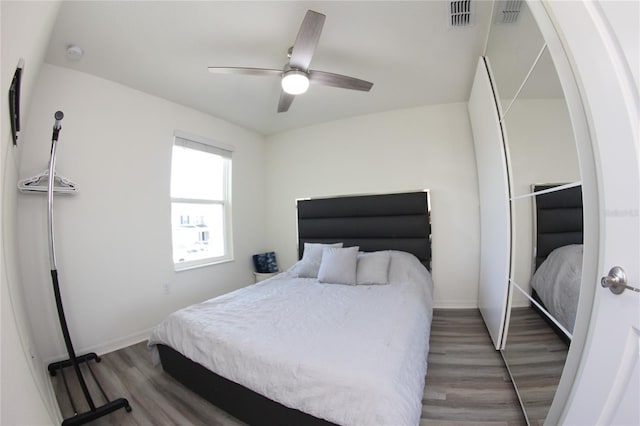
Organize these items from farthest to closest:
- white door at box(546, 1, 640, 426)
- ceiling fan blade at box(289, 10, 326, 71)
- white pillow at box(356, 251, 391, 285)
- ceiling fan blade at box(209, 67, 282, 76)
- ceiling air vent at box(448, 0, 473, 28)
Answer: white pillow at box(356, 251, 391, 285) → ceiling fan blade at box(209, 67, 282, 76) → ceiling air vent at box(448, 0, 473, 28) → ceiling fan blade at box(289, 10, 326, 71) → white door at box(546, 1, 640, 426)

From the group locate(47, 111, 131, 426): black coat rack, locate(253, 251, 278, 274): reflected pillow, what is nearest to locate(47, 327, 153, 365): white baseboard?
locate(47, 111, 131, 426): black coat rack

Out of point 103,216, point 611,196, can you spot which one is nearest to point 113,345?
point 103,216

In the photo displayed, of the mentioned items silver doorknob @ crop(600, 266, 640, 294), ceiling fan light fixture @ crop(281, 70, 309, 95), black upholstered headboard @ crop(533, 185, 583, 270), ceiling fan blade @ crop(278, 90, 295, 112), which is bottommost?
silver doorknob @ crop(600, 266, 640, 294)

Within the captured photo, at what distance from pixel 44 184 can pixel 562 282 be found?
346 centimetres

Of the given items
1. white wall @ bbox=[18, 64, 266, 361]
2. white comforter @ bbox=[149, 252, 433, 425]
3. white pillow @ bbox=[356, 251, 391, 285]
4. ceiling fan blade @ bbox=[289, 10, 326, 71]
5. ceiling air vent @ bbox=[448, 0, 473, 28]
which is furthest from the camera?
white pillow @ bbox=[356, 251, 391, 285]

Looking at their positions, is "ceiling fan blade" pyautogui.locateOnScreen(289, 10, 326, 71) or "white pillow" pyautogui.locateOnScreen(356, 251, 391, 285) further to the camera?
"white pillow" pyautogui.locateOnScreen(356, 251, 391, 285)

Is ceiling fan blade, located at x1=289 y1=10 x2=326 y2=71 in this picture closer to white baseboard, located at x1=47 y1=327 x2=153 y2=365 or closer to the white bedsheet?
the white bedsheet

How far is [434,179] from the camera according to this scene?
3031 mm

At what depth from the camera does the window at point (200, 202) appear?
296 centimetres

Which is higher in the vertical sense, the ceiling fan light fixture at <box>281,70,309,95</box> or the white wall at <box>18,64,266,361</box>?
the ceiling fan light fixture at <box>281,70,309,95</box>

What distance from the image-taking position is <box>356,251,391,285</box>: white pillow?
248 cm

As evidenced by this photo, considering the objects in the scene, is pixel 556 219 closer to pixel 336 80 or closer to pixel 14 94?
pixel 336 80

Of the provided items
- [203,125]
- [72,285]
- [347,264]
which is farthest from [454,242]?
[72,285]

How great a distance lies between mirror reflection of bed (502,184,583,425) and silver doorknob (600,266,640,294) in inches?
10.6
